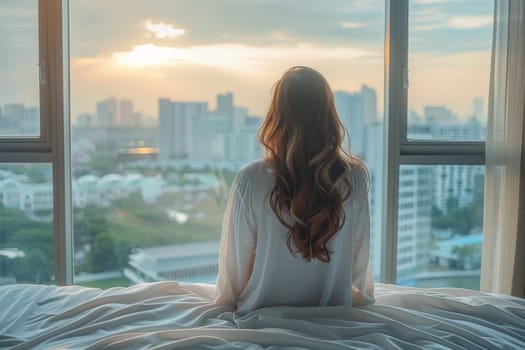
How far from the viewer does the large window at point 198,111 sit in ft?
9.02

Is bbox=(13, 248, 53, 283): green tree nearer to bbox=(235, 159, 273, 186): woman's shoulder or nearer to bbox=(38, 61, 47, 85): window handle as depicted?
bbox=(38, 61, 47, 85): window handle

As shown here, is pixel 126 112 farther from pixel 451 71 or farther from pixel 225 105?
pixel 451 71

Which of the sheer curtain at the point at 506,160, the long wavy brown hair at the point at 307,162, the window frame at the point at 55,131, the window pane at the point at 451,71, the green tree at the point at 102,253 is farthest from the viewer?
the green tree at the point at 102,253

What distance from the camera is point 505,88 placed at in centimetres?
258

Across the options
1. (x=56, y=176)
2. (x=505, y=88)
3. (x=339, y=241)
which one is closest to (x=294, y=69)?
(x=339, y=241)

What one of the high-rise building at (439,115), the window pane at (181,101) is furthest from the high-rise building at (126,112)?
the high-rise building at (439,115)

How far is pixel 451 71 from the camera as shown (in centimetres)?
282

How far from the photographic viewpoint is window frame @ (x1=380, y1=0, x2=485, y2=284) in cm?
273

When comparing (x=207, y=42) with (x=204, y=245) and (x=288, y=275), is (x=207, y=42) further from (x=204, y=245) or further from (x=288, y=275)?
(x=288, y=275)

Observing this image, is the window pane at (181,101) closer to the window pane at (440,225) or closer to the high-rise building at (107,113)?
the high-rise building at (107,113)

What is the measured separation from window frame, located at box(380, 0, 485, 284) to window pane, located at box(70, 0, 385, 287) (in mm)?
91

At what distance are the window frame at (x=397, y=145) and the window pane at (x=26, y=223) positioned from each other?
1753 millimetres

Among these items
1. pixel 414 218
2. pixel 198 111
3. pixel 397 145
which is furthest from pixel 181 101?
pixel 414 218

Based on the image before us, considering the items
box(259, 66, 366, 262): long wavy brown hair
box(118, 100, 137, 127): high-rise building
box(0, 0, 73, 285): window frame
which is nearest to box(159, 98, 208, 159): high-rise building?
box(118, 100, 137, 127): high-rise building
